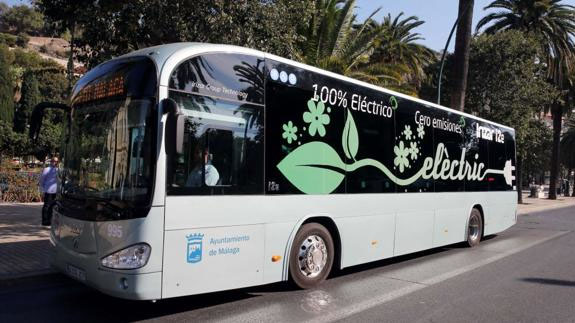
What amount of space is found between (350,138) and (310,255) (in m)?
1.91

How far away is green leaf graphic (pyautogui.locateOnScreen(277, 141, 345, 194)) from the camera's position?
6641 mm

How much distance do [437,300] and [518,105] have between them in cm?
1930

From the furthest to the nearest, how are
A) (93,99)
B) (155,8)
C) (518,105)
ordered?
(518,105)
(155,8)
(93,99)

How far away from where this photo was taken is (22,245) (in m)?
9.29

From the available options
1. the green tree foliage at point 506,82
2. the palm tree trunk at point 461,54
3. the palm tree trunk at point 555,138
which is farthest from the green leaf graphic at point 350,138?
the palm tree trunk at point 555,138

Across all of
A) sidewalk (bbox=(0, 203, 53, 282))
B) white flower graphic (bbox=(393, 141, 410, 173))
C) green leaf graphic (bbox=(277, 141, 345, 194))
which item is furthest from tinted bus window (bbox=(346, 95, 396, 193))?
sidewalk (bbox=(0, 203, 53, 282))

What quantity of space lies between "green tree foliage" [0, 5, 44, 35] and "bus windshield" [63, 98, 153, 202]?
148 metres

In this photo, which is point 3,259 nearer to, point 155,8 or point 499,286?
point 155,8

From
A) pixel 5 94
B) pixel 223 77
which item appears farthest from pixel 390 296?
pixel 5 94

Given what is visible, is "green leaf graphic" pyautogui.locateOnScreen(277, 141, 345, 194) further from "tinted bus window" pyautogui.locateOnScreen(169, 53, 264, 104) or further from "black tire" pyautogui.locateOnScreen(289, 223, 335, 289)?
"tinted bus window" pyautogui.locateOnScreen(169, 53, 264, 104)

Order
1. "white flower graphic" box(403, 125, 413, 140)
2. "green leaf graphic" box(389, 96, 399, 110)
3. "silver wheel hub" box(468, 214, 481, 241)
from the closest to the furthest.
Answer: "green leaf graphic" box(389, 96, 399, 110), "white flower graphic" box(403, 125, 413, 140), "silver wheel hub" box(468, 214, 481, 241)

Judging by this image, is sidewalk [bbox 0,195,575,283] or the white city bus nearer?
the white city bus

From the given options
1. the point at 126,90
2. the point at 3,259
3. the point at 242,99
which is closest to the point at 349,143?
the point at 242,99

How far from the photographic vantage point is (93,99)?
5.92 m
